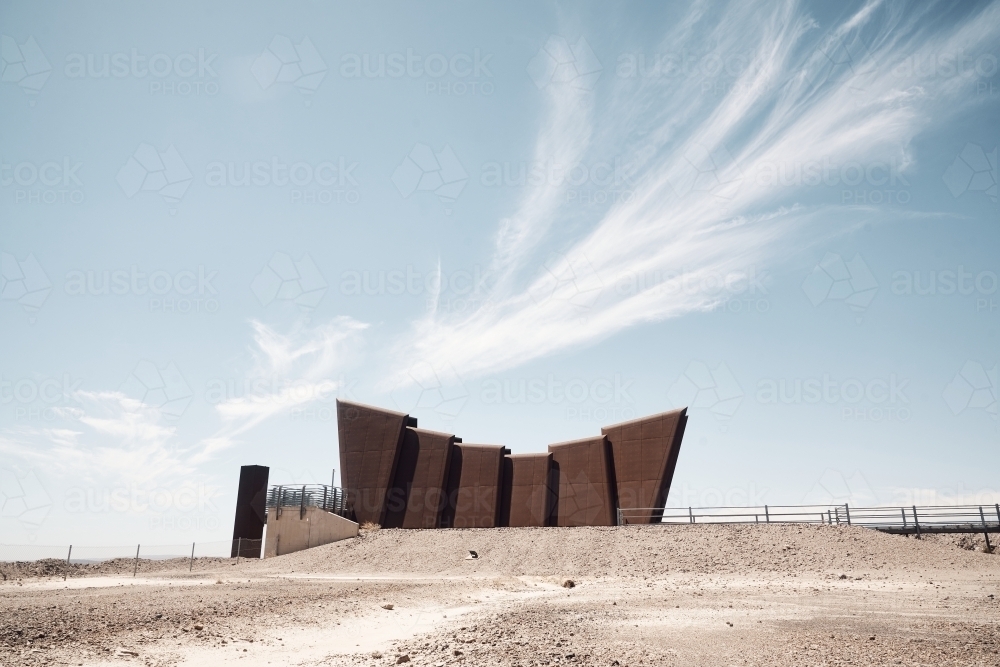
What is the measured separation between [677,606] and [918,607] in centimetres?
544

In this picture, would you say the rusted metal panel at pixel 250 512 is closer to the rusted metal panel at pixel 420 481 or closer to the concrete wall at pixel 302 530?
the concrete wall at pixel 302 530

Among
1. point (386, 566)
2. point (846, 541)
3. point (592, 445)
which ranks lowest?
point (386, 566)

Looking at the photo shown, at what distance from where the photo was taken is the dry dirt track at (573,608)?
35.4 feet

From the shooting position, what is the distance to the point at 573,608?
15164 millimetres

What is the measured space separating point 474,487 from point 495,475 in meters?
1.39

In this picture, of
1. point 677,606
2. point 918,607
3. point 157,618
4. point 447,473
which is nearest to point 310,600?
point 157,618

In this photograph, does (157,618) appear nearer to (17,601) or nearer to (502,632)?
(17,601)

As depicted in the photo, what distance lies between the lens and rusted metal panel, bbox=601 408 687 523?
107 feet

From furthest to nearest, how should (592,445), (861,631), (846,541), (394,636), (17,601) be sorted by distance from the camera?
(592,445) → (846,541) → (17,601) → (394,636) → (861,631)

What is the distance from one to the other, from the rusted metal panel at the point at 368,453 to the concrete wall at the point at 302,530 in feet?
6.59

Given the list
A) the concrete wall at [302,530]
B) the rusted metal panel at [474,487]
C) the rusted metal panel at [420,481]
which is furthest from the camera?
the rusted metal panel at [420,481]

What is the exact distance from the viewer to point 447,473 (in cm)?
3703

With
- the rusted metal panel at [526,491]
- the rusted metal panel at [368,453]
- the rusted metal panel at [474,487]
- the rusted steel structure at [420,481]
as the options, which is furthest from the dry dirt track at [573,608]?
the rusted metal panel at [368,453]

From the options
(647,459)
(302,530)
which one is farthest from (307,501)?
(647,459)
